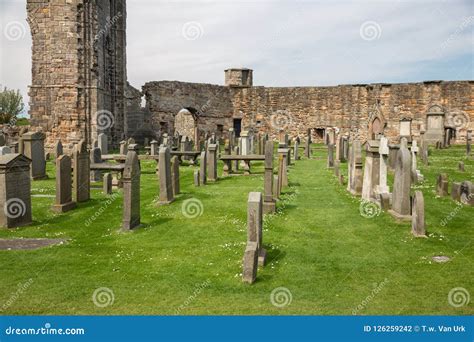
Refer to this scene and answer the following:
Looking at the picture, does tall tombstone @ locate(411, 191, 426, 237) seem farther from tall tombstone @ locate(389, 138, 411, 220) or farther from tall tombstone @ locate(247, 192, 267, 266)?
tall tombstone @ locate(247, 192, 267, 266)

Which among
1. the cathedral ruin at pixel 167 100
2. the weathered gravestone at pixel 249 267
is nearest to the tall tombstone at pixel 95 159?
the weathered gravestone at pixel 249 267

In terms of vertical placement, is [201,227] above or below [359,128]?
below

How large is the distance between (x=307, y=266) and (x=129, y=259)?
273 cm

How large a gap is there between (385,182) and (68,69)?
20.1 metres

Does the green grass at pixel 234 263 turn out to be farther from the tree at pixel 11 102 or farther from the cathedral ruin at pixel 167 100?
the tree at pixel 11 102

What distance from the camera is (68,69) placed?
25.5 m

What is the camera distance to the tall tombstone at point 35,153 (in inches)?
609

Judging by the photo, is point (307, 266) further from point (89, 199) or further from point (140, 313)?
point (89, 199)

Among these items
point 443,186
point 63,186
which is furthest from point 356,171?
point 63,186

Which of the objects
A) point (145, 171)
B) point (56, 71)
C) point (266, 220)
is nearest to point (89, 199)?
point (266, 220)

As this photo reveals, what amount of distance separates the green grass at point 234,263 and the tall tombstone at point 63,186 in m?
0.29

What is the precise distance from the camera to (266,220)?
30.9 ft

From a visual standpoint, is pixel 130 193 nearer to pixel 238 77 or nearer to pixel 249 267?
pixel 249 267

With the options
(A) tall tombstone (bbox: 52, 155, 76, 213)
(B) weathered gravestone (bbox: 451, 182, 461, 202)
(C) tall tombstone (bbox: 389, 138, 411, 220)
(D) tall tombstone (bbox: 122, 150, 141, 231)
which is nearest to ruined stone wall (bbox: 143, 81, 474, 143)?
(B) weathered gravestone (bbox: 451, 182, 461, 202)
